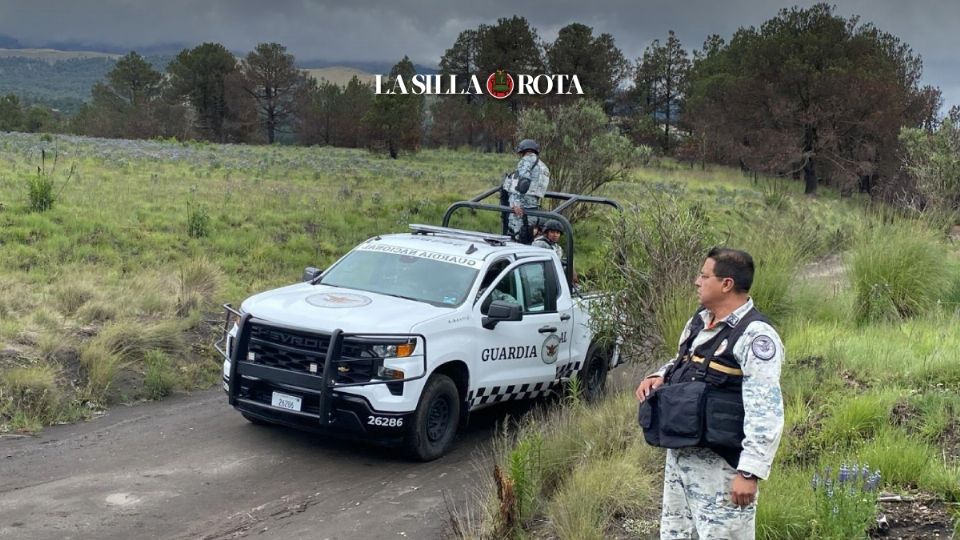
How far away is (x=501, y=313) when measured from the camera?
8539 millimetres

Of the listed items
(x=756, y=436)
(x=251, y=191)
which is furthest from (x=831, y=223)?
(x=756, y=436)

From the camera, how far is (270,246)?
1642 cm

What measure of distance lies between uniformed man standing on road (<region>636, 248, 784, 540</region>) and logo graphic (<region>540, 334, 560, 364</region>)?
4.86 metres

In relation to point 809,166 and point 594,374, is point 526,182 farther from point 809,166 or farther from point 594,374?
point 809,166

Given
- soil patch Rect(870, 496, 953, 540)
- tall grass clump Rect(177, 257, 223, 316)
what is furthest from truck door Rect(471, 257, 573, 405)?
tall grass clump Rect(177, 257, 223, 316)

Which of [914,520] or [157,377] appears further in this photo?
[157,377]

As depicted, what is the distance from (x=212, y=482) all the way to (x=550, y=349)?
11.8 feet

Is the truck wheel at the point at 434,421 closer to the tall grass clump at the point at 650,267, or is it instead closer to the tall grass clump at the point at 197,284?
the tall grass clump at the point at 650,267

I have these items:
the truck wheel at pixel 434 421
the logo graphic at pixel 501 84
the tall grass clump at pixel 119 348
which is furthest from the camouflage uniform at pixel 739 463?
the logo graphic at pixel 501 84

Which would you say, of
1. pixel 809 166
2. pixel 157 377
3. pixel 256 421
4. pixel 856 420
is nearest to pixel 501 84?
pixel 809 166

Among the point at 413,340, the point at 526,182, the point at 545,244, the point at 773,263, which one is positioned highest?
the point at 526,182

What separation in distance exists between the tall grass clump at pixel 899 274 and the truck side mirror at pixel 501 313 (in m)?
4.41

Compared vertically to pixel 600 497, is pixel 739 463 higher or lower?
higher

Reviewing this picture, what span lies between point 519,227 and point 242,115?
173 ft
